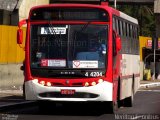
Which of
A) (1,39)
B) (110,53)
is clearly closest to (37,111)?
(110,53)

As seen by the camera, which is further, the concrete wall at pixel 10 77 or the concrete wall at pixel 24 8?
the concrete wall at pixel 24 8

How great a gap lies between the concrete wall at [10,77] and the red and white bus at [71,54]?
14.1m

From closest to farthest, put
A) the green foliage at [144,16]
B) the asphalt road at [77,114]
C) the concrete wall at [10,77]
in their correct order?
the asphalt road at [77,114] < the concrete wall at [10,77] < the green foliage at [144,16]

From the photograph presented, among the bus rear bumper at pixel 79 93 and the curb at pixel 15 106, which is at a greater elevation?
the bus rear bumper at pixel 79 93

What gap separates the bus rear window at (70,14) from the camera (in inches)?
724

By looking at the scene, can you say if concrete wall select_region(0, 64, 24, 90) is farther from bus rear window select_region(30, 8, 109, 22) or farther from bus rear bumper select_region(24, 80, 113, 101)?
bus rear bumper select_region(24, 80, 113, 101)

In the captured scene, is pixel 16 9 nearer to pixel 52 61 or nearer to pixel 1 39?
pixel 1 39

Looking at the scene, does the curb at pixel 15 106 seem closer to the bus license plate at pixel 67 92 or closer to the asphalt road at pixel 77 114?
the asphalt road at pixel 77 114

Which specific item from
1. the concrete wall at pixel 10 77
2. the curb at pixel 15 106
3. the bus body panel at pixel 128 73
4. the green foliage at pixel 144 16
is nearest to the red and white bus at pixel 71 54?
the bus body panel at pixel 128 73

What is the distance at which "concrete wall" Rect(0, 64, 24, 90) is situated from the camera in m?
33.2

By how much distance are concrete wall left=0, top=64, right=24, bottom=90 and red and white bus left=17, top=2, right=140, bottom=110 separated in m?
14.1

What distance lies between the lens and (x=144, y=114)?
1873 centimetres

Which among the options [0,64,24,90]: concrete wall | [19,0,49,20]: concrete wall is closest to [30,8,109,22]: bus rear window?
[0,64,24,90]: concrete wall


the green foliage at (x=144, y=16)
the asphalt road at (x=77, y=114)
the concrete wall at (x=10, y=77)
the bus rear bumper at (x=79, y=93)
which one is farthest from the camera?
the green foliage at (x=144, y=16)
